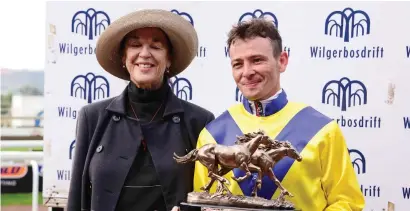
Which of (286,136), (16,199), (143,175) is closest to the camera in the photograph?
(286,136)

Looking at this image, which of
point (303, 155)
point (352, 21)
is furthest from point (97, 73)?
point (303, 155)

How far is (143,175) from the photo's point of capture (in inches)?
121

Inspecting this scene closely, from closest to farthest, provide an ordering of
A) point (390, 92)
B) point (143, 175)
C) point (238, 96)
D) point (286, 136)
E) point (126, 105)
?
point (286, 136) → point (143, 175) → point (126, 105) → point (390, 92) → point (238, 96)

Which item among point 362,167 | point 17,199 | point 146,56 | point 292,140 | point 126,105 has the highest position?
point 146,56

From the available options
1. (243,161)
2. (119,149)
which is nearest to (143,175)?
(119,149)

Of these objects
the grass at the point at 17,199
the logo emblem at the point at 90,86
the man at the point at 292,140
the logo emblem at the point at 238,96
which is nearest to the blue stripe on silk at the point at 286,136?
the man at the point at 292,140

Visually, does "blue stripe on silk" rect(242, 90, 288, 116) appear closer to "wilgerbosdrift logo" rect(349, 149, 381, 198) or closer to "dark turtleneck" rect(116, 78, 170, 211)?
"dark turtleneck" rect(116, 78, 170, 211)

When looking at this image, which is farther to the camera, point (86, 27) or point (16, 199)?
point (16, 199)

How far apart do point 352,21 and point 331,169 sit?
1.94m

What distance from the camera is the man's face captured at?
2732mm

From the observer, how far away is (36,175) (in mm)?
5359

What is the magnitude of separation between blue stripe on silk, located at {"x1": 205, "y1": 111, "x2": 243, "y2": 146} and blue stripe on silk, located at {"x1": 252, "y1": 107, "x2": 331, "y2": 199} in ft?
0.63

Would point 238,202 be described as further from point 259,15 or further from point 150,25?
point 259,15

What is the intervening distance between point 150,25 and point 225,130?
1.88ft
